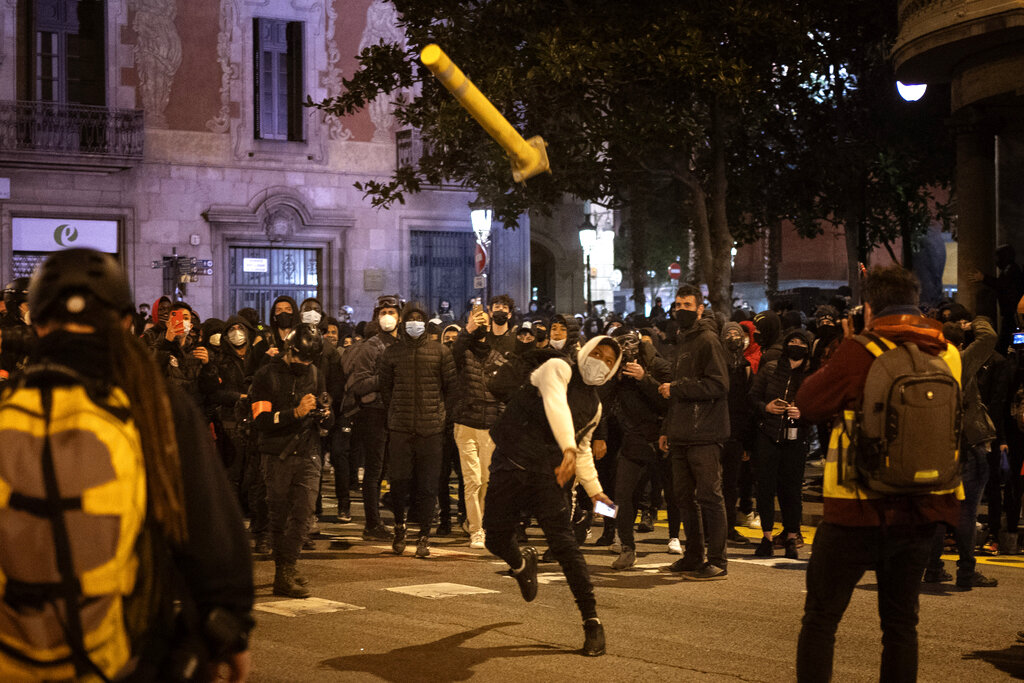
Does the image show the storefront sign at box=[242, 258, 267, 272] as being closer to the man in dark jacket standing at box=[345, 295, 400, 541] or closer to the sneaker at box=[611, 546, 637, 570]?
the man in dark jacket standing at box=[345, 295, 400, 541]

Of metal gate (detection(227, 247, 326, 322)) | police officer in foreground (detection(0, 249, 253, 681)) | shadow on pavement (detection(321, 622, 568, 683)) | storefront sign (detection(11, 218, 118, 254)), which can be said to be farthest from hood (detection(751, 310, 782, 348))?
metal gate (detection(227, 247, 326, 322))

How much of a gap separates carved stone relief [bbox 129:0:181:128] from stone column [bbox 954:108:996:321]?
1661cm

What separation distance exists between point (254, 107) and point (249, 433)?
18252 mm

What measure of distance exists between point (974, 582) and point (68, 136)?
827 inches

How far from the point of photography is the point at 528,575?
7.73 meters

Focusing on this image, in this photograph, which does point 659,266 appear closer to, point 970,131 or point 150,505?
point 970,131

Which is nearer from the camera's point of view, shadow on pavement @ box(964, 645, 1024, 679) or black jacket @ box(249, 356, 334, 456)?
shadow on pavement @ box(964, 645, 1024, 679)

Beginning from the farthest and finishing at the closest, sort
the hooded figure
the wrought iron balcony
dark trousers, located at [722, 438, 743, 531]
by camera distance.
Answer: the wrought iron balcony, dark trousers, located at [722, 438, 743, 531], the hooded figure

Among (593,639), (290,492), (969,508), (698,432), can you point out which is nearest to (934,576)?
(969,508)

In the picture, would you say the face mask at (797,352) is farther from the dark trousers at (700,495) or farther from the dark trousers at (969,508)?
the dark trousers at (969,508)

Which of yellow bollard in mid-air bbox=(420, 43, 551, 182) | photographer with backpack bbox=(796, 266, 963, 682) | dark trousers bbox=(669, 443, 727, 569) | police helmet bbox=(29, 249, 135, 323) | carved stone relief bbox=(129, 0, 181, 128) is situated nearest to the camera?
police helmet bbox=(29, 249, 135, 323)

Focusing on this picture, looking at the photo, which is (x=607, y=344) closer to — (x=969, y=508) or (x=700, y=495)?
(x=700, y=495)

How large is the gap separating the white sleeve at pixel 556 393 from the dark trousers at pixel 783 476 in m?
3.61

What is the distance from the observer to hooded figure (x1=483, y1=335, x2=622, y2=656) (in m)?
7.23
